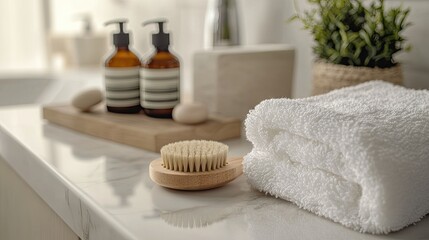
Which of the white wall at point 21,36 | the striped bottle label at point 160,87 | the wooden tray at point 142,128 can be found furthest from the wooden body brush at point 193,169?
the white wall at point 21,36

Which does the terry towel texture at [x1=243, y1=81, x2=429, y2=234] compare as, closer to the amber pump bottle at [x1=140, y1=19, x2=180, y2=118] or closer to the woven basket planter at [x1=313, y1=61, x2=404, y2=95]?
the woven basket planter at [x1=313, y1=61, x2=404, y2=95]

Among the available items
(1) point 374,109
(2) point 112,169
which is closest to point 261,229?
(1) point 374,109

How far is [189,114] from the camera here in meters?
0.85

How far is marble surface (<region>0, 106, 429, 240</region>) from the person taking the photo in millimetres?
502

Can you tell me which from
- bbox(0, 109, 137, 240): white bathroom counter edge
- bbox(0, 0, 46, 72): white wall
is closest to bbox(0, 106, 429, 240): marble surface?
bbox(0, 109, 137, 240): white bathroom counter edge

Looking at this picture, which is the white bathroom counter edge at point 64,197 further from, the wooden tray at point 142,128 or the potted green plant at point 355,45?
the potted green plant at point 355,45

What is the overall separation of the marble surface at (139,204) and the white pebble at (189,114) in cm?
7

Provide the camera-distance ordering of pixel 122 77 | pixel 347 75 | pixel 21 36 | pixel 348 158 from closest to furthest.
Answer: pixel 348 158 < pixel 347 75 < pixel 122 77 < pixel 21 36

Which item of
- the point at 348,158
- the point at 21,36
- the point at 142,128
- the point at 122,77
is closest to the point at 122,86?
the point at 122,77

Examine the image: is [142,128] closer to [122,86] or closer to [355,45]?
[122,86]

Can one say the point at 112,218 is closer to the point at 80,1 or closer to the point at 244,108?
the point at 244,108

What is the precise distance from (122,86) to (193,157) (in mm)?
384

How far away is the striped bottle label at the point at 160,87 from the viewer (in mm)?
893

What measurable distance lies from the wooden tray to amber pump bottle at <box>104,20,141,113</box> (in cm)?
2
